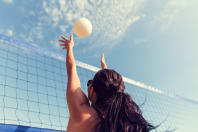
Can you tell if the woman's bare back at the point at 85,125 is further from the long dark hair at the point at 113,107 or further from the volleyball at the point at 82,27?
the volleyball at the point at 82,27

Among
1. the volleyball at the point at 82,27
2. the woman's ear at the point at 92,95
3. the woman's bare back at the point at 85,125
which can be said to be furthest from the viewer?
the volleyball at the point at 82,27

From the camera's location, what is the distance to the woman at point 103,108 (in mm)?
1264

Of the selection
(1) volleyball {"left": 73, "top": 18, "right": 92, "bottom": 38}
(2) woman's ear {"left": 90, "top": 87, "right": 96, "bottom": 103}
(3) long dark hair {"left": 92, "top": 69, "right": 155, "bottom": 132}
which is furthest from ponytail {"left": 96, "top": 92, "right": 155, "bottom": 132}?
(1) volleyball {"left": 73, "top": 18, "right": 92, "bottom": 38}

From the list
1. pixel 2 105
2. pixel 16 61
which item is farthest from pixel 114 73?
pixel 16 61

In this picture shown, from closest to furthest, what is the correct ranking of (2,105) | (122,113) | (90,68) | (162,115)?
1. (122,113)
2. (2,105)
3. (90,68)
4. (162,115)

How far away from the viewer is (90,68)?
8.94m

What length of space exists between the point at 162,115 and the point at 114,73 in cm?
1071

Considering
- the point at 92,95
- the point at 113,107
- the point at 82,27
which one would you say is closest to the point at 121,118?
the point at 113,107

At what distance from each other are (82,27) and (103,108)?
190 cm

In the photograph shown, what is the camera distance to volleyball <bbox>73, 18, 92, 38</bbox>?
3.01 meters

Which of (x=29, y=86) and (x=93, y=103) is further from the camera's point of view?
(x=29, y=86)

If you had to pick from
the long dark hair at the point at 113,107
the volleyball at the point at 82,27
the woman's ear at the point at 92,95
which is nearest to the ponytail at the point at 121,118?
the long dark hair at the point at 113,107

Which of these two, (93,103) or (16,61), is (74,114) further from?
(16,61)

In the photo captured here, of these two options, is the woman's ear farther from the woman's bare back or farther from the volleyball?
the volleyball
